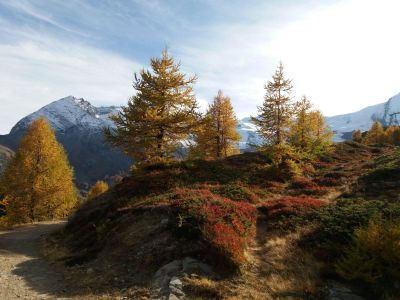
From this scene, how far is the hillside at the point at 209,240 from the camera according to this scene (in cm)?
1195

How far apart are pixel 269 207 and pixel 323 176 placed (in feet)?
38.1

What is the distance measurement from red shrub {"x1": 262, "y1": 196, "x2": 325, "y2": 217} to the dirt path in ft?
35.0

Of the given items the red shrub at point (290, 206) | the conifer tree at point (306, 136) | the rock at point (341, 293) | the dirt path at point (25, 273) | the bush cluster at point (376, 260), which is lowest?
the dirt path at point (25, 273)

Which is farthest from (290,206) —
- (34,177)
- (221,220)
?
(34,177)

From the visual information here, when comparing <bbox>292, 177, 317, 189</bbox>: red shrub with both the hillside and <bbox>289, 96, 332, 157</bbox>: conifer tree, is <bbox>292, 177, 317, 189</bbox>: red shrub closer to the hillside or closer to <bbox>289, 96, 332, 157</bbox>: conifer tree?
the hillside

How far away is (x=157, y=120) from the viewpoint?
2628 centimetres

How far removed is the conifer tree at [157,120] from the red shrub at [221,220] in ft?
28.8

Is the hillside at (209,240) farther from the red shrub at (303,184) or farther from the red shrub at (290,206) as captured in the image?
the red shrub at (303,184)

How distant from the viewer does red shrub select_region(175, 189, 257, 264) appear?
44.7 ft

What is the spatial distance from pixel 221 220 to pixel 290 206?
17.2ft

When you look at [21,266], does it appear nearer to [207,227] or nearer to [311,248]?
[207,227]

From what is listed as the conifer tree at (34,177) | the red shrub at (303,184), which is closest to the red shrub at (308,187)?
the red shrub at (303,184)

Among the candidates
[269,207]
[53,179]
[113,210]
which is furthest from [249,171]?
[53,179]

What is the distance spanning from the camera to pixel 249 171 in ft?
97.0
